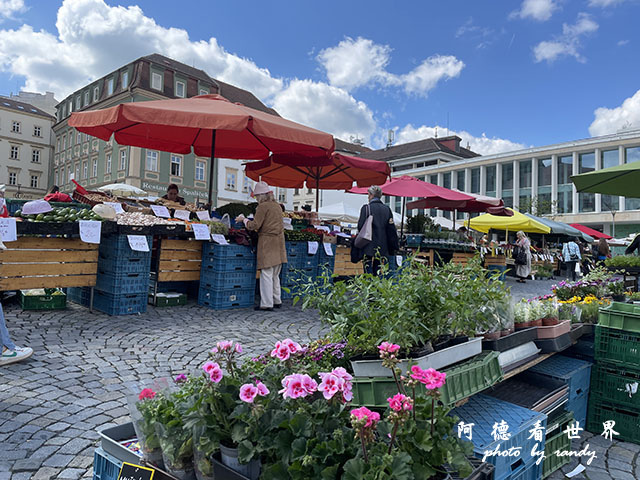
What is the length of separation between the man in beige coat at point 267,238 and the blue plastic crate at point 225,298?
26 cm

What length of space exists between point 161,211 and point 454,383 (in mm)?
7029

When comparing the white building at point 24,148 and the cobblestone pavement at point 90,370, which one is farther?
the white building at point 24,148

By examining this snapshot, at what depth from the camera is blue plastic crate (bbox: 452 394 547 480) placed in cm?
200

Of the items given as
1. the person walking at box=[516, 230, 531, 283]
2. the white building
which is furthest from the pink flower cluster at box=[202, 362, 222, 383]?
the white building

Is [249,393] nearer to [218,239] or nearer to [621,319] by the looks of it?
[621,319]

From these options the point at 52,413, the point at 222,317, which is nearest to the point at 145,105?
the point at 222,317

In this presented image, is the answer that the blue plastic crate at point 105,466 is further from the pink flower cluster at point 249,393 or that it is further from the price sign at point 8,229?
the price sign at point 8,229

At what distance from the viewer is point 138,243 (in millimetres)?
5941

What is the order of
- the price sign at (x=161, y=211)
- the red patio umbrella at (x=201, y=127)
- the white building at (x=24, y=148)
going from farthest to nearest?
1. the white building at (x=24, y=148)
2. the price sign at (x=161, y=211)
3. the red patio umbrella at (x=201, y=127)

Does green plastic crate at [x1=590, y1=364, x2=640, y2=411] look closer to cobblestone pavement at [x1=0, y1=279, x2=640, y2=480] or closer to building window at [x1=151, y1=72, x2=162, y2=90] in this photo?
cobblestone pavement at [x1=0, y1=279, x2=640, y2=480]

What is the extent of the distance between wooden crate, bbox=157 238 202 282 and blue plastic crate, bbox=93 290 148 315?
0.49 meters

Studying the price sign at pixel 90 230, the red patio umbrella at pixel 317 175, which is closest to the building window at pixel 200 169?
the red patio umbrella at pixel 317 175

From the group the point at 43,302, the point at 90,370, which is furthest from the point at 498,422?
the point at 43,302

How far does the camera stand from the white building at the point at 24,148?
54500 millimetres
